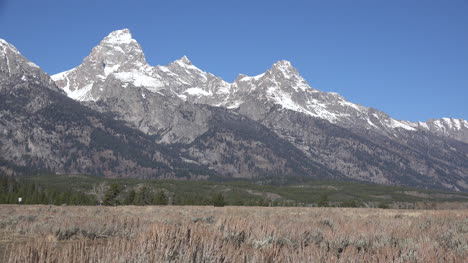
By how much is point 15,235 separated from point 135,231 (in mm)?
4551

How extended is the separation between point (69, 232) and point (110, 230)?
1.32 metres

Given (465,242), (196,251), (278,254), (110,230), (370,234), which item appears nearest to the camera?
(196,251)

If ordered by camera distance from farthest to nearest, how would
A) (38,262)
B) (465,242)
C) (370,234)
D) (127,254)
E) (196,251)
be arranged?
(370,234) → (465,242) → (196,251) → (127,254) → (38,262)

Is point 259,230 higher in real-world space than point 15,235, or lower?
higher

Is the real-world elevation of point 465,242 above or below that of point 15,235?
above

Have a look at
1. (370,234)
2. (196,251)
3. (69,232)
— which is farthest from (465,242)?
(69,232)

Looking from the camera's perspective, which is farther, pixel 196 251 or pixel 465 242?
pixel 465 242

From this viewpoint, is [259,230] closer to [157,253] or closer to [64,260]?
[157,253]

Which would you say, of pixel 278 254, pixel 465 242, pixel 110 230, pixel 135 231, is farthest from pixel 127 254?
pixel 465 242

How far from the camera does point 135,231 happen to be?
14039 mm

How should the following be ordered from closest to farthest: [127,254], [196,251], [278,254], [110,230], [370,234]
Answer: [127,254]
[196,251]
[278,254]
[370,234]
[110,230]

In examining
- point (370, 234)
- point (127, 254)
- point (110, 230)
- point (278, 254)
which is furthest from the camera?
point (110, 230)

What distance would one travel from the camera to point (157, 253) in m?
7.21

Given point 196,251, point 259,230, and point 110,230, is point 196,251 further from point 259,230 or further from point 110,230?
point 110,230
